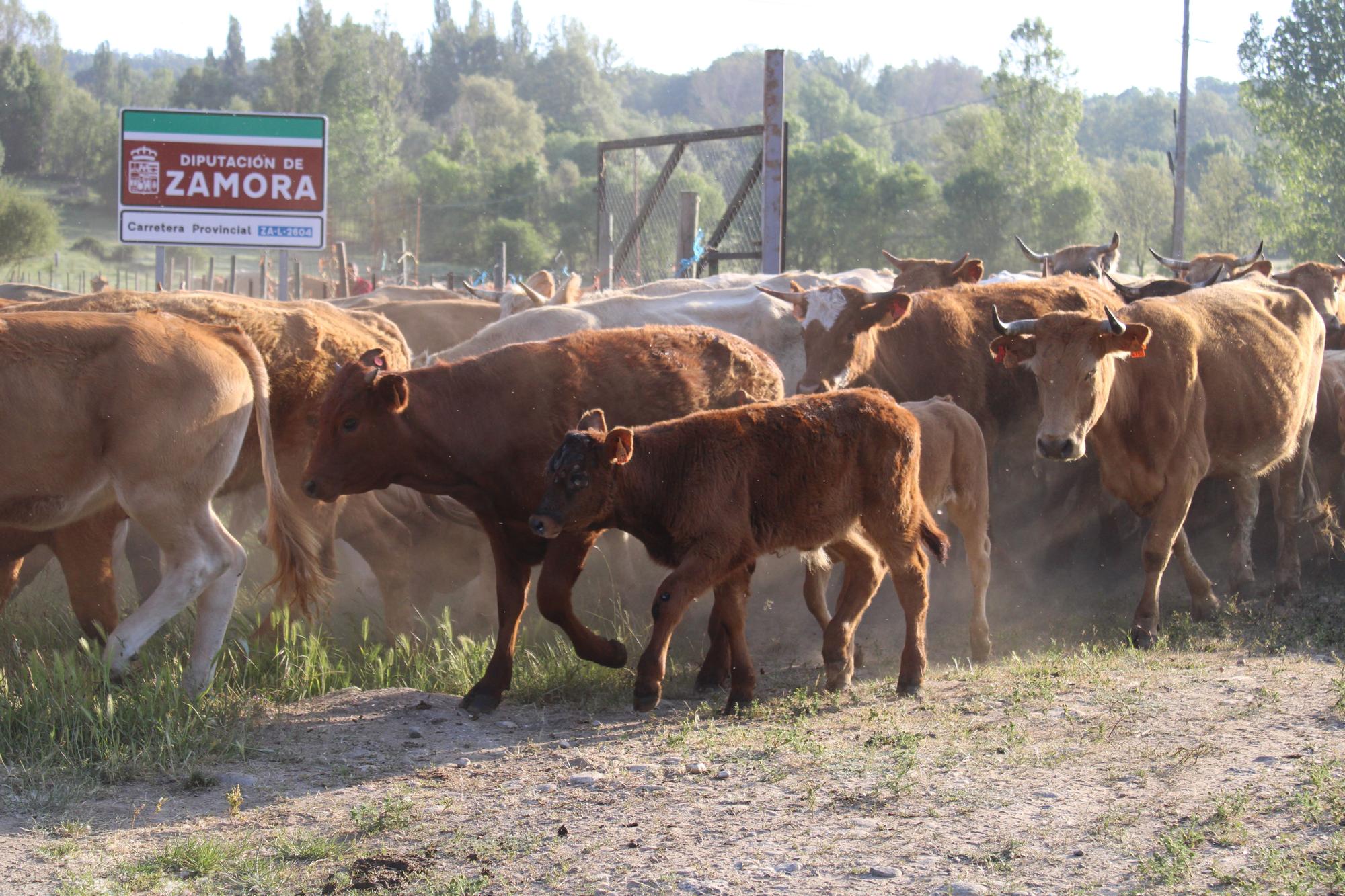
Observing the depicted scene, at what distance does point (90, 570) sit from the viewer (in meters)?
7.20

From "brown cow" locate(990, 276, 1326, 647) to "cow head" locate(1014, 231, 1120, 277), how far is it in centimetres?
562

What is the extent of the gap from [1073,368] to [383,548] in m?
4.15

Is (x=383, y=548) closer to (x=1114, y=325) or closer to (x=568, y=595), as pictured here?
(x=568, y=595)

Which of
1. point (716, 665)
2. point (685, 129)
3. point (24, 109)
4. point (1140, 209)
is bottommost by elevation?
point (716, 665)

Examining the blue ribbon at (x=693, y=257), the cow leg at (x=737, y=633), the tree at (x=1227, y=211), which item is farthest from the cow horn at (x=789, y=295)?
the tree at (x=1227, y=211)

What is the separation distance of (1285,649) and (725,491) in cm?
352

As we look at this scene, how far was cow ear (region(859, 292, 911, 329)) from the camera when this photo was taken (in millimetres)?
8820

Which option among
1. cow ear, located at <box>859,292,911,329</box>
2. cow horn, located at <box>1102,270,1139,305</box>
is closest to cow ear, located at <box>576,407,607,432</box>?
cow ear, located at <box>859,292,911,329</box>

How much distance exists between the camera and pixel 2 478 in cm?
581

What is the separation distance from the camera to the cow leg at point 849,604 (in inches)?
253

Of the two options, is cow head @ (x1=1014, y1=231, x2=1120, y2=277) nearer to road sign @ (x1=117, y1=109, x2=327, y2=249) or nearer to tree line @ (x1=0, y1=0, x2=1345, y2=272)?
road sign @ (x1=117, y1=109, x2=327, y2=249)

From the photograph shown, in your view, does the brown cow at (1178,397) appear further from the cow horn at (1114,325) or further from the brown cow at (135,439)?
the brown cow at (135,439)

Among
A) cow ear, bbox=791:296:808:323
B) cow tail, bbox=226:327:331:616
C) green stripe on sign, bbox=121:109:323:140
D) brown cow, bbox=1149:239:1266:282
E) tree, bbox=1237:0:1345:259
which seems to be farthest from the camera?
tree, bbox=1237:0:1345:259

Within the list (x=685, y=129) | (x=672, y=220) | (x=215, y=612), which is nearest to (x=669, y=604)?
(x=215, y=612)
